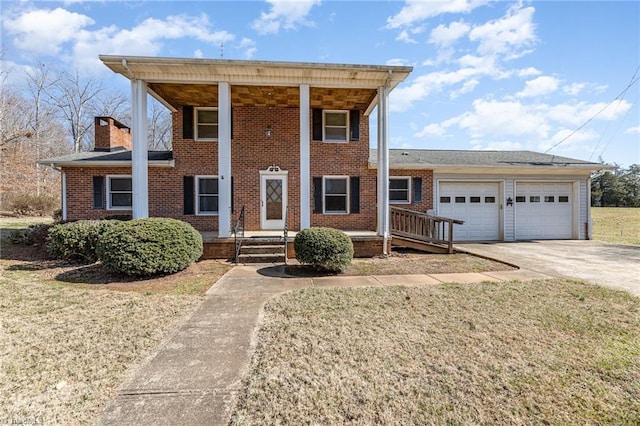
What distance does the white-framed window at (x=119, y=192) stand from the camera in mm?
10820

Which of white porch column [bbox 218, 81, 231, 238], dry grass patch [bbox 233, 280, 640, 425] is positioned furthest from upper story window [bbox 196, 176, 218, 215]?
dry grass patch [bbox 233, 280, 640, 425]

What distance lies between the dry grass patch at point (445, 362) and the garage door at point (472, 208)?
7395 millimetres

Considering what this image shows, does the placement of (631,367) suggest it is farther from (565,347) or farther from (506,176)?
(506,176)

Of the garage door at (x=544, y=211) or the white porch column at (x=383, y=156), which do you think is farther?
the garage door at (x=544, y=211)

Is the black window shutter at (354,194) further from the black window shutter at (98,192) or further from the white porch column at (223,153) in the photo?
the black window shutter at (98,192)

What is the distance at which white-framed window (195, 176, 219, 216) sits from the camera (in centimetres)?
1091

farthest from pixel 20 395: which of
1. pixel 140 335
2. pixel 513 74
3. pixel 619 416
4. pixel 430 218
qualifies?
pixel 513 74

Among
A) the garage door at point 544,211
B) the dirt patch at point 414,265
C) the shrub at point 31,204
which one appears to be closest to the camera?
the dirt patch at point 414,265

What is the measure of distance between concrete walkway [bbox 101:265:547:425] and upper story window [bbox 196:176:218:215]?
6.09 m

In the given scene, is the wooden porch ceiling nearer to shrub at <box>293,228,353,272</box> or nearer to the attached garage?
the attached garage

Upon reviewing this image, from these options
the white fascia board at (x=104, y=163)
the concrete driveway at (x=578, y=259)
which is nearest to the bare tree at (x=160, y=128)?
the white fascia board at (x=104, y=163)

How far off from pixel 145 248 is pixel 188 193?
5.02 metres

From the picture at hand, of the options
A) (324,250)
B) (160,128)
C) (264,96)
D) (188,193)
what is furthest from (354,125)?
(160,128)

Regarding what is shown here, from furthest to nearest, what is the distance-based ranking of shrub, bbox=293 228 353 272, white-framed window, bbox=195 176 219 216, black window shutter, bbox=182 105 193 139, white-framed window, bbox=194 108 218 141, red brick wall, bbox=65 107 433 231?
white-framed window, bbox=194 108 218 141, white-framed window, bbox=195 176 219 216, black window shutter, bbox=182 105 193 139, red brick wall, bbox=65 107 433 231, shrub, bbox=293 228 353 272
